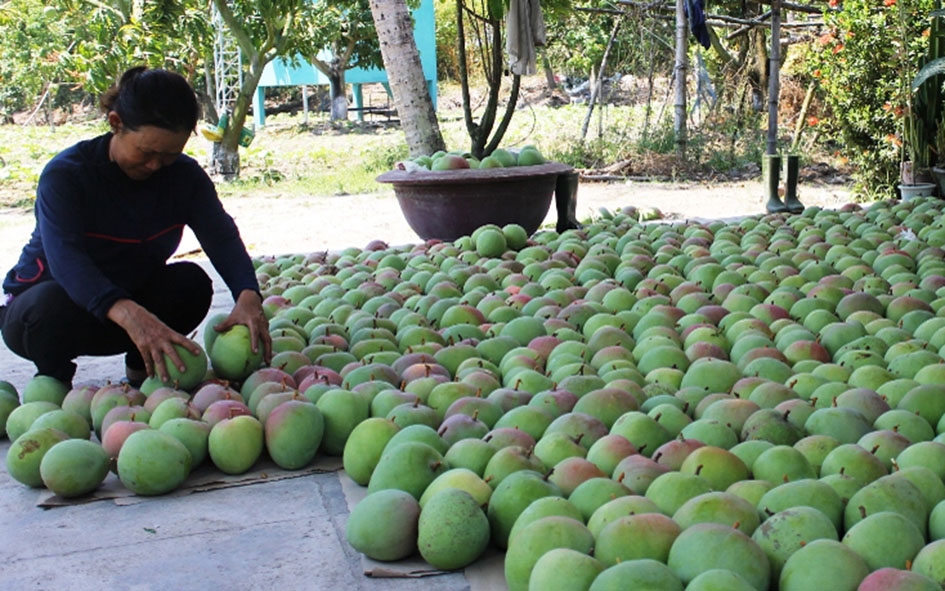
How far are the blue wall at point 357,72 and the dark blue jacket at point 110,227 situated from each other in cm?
1617

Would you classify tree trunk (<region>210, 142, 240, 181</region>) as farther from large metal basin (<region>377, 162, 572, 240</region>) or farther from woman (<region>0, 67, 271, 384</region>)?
woman (<region>0, 67, 271, 384</region>)

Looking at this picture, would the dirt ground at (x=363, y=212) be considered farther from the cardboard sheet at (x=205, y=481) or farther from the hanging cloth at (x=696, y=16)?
the cardboard sheet at (x=205, y=481)

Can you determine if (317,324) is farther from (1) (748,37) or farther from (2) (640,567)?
(1) (748,37)

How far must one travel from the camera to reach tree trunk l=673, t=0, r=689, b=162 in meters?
9.65

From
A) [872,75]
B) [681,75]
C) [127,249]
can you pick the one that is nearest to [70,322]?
[127,249]

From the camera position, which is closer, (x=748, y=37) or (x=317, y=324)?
(x=317, y=324)

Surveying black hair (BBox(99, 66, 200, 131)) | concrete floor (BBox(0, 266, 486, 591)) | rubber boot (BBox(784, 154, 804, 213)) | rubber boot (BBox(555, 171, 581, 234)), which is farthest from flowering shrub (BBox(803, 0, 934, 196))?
concrete floor (BBox(0, 266, 486, 591))

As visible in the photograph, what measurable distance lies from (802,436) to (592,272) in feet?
6.21

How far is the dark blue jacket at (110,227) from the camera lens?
2877mm

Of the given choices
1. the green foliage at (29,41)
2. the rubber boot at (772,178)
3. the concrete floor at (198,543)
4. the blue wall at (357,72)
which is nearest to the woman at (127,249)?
the concrete floor at (198,543)

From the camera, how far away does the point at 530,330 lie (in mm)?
3441

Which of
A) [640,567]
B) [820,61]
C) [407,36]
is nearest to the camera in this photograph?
[640,567]

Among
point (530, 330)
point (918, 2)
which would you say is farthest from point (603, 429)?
point (918, 2)

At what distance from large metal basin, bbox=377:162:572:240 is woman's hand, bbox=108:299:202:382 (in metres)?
2.95
